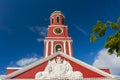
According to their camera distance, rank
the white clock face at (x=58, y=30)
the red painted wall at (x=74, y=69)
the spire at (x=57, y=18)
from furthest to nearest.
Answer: the spire at (x=57, y=18), the white clock face at (x=58, y=30), the red painted wall at (x=74, y=69)

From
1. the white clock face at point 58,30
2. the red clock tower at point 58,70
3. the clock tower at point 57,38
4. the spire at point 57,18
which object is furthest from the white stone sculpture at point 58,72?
the spire at point 57,18

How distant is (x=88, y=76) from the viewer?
2795 centimetres

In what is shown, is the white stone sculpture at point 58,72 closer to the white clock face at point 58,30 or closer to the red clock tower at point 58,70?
the red clock tower at point 58,70

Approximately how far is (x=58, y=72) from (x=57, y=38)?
11411mm

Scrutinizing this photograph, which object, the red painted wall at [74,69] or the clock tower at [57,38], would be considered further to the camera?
the clock tower at [57,38]

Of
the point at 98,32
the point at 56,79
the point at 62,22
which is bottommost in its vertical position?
the point at 56,79

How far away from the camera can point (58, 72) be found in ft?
90.8

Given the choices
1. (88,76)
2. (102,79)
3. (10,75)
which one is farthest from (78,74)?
(10,75)

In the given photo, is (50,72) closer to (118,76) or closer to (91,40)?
(118,76)

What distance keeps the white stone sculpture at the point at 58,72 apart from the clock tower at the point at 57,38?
8182mm

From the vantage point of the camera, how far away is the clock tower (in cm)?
3725

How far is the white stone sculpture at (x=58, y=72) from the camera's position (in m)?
27.3

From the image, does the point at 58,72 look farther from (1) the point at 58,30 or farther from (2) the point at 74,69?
(1) the point at 58,30

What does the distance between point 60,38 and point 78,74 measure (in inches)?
462
